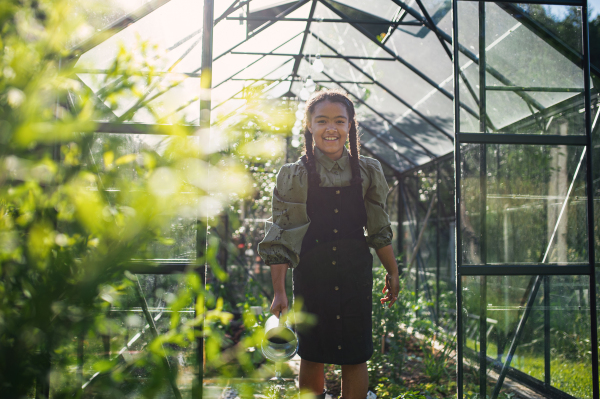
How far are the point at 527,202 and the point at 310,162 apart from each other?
1.39 metres

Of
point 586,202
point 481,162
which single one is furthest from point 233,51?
point 586,202

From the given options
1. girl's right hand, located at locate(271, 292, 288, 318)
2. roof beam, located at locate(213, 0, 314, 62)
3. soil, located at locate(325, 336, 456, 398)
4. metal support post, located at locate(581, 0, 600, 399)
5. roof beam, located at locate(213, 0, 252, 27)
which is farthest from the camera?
roof beam, located at locate(213, 0, 314, 62)

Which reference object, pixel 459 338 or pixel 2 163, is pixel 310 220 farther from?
pixel 2 163

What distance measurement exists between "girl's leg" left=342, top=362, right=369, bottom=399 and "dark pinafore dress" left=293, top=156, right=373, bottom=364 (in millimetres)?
52

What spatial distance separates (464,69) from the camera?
2639mm

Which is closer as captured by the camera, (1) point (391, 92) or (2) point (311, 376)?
(2) point (311, 376)

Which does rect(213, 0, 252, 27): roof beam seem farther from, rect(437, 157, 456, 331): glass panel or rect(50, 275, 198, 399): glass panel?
rect(50, 275, 198, 399): glass panel

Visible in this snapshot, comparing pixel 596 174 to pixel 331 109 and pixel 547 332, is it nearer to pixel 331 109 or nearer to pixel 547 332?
pixel 547 332

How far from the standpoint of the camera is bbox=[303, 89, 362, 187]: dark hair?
189cm

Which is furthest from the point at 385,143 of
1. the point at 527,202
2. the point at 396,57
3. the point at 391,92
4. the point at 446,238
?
the point at 527,202

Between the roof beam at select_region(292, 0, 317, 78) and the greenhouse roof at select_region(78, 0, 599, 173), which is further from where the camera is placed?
the roof beam at select_region(292, 0, 317, 78)

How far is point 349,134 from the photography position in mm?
2037

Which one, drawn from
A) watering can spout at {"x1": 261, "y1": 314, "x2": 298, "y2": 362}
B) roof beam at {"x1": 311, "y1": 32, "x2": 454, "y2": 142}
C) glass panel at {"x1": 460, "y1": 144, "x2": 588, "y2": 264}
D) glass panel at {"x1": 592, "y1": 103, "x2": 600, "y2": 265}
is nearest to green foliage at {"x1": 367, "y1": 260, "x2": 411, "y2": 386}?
glass panel at {"x1": 460, "y1": 144, "x2": 588, "y2": 264}

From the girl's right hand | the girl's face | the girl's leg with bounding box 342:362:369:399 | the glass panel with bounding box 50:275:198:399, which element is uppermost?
the girl's face
